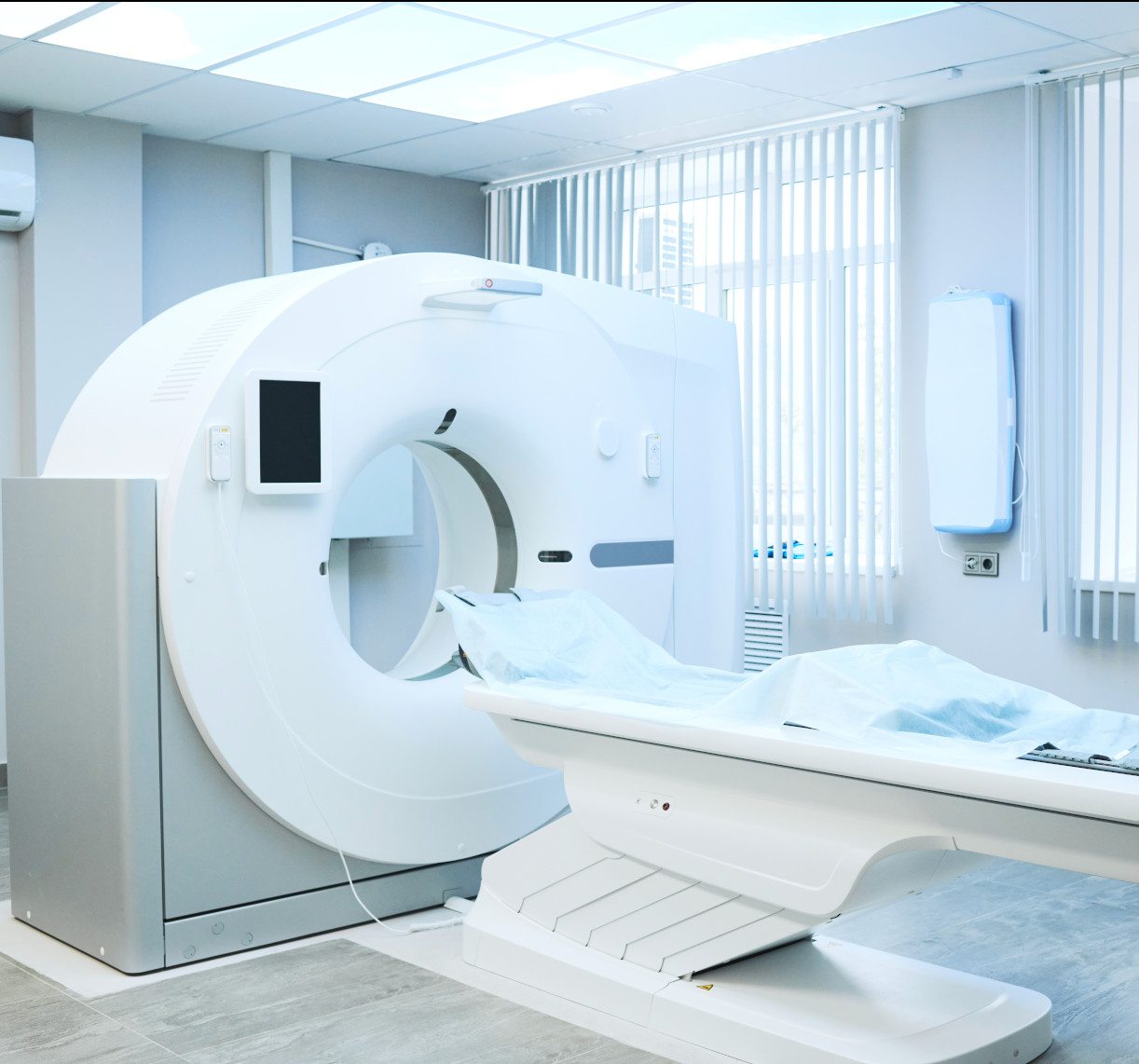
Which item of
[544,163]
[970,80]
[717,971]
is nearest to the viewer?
[717,971]

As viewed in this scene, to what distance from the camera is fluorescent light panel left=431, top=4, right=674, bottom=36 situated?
2891 mm

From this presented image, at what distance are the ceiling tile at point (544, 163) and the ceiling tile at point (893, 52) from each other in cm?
90

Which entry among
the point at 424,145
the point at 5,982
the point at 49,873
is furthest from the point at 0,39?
the point at 5,982

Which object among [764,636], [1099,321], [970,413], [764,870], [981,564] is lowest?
[764,870]

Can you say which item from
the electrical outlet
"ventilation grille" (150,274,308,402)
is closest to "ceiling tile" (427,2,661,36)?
"ventilation grille" (150,274,308,402)

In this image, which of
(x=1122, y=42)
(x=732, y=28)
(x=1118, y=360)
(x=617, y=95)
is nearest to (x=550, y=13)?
(x=732, y=28)

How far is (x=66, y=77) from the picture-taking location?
11.4ft

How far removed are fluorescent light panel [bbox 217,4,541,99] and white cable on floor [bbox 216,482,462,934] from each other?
135cm

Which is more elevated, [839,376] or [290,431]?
[839,376]

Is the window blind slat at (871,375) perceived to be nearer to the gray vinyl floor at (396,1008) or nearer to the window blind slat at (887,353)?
the window blind slat at (887,353)

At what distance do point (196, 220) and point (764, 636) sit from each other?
229cm

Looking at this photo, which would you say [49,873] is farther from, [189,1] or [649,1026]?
[189,1]

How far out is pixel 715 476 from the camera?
10.9 ft

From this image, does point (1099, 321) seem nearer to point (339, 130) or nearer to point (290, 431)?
point (290, 431)
